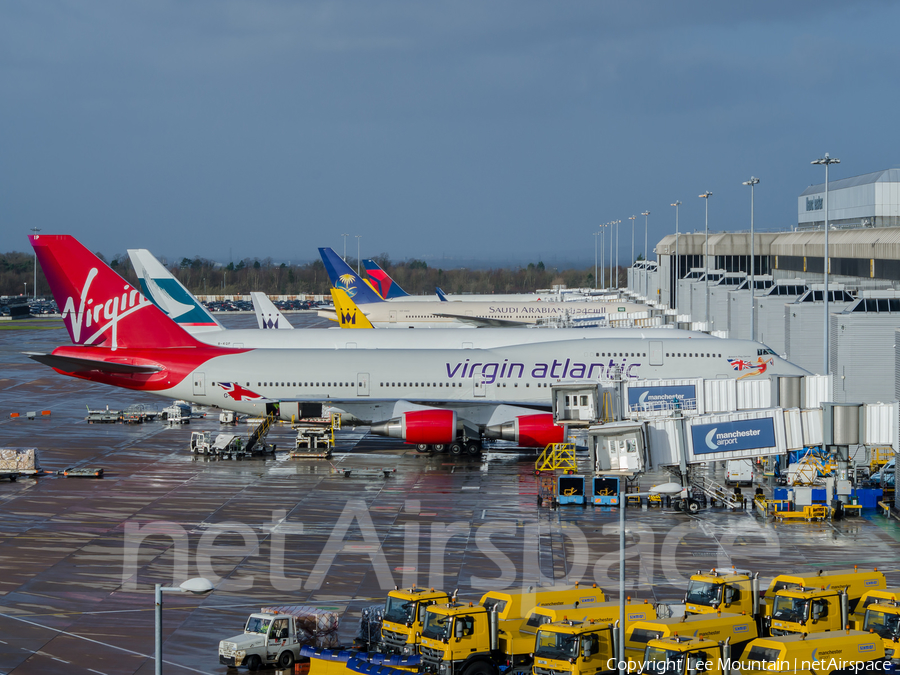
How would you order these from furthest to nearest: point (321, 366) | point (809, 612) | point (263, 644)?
point (321, 366), point (263, 644), point (809, 612)

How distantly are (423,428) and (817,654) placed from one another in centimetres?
2620

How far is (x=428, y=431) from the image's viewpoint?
139ft

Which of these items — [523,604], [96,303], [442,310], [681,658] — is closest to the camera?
[681,658]

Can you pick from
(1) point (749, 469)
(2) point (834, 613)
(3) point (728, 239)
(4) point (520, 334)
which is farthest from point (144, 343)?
(3) point (728, 239)

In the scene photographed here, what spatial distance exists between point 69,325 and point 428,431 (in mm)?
17423

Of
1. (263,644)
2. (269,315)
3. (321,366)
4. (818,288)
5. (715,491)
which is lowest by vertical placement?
(263,644)

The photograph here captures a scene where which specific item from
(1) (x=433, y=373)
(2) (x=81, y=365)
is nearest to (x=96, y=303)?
(2) (x=81, y=365)

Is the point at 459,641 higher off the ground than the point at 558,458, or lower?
lower

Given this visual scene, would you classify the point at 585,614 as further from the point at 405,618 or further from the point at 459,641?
the point at 405,618

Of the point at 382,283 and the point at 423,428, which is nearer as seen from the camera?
the point at 423,428

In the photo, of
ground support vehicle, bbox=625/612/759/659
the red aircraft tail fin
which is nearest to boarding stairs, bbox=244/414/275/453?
the red aircraft tail fin

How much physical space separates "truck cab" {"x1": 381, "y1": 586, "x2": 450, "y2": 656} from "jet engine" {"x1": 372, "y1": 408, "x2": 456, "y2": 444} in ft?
70.9

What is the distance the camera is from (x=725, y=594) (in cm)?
2106

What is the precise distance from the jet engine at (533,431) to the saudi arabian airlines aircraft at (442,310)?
156 ft
